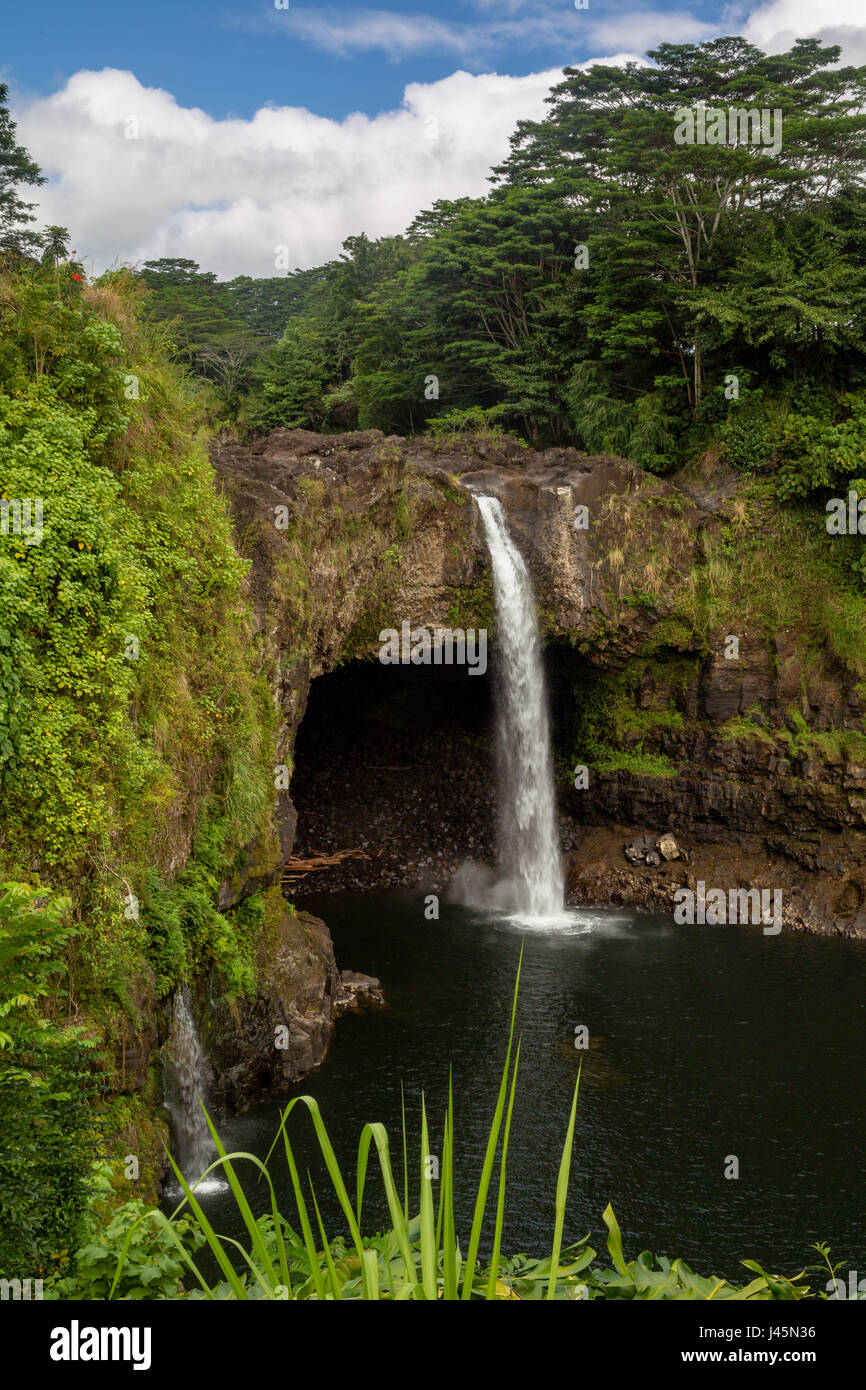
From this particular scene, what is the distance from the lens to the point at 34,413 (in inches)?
407

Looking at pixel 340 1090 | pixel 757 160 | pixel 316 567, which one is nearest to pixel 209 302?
pixel 757 160

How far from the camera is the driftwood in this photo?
22.3 metres

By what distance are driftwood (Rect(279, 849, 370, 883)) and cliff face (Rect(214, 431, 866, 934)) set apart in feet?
0.77

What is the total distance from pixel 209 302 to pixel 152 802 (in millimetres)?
35771

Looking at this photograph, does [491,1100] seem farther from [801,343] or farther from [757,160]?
[757,160]

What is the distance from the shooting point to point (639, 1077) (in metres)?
13.3
